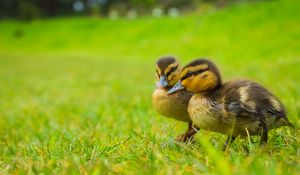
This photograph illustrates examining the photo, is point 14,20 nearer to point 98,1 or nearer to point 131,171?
point 98,1

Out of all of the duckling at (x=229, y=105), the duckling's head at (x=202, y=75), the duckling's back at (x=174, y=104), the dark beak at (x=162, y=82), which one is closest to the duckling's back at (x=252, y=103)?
the duckling at (x=229, y=105)

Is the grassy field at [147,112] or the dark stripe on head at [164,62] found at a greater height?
the dark stripe on head at [164,62]

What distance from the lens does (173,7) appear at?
47.5 metres

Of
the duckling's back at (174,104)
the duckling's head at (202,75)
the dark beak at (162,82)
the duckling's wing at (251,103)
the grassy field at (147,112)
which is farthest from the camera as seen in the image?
the dark beak at (162,82)

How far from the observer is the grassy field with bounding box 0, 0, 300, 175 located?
2.82 meters

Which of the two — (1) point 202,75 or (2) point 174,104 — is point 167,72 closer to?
(2) point 174,104

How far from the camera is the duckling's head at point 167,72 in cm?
424

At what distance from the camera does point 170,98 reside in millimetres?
4012

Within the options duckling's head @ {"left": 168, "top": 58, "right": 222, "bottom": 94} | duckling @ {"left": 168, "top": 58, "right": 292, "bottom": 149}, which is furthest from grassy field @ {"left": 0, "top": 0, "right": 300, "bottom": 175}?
duckling's head @ {"left": 168, "top": 58, "right": 222, "bottom": 94}

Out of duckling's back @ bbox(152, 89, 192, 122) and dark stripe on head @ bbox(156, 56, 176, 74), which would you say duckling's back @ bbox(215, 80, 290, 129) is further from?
dark stripe on head @ bbox(156, 56, 176, 74)

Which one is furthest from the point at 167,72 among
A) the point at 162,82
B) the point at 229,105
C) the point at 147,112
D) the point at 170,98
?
the point at 147,112

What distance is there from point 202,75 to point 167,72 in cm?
79

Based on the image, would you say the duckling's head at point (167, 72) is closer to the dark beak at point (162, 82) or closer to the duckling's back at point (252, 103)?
the dark beak at point (162, 82)

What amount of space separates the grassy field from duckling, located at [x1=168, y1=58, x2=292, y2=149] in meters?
0.12
